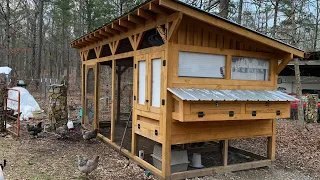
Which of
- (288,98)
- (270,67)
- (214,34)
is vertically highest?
(214,34)

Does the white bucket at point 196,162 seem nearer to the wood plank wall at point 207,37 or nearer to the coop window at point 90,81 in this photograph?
the wood plank wall at point 207,37

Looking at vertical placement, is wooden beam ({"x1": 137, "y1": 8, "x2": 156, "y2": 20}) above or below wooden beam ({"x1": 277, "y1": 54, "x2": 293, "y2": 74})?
above

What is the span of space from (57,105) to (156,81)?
4417 millimetres

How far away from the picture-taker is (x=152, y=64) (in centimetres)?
468

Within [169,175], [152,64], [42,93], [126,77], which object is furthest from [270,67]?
[42,93]

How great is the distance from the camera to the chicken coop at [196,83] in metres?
4.14

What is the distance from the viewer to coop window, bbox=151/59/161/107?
14.7 ft

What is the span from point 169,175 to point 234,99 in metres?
1.53

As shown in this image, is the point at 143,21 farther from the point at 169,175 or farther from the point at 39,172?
the point at 39,172

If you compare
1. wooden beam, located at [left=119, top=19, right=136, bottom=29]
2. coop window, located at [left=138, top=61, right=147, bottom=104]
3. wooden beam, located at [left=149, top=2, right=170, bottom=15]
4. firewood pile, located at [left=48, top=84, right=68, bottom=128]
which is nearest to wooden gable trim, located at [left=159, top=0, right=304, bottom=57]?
wooden beam, located at [left=149, top=2, right=170, bottom=15]

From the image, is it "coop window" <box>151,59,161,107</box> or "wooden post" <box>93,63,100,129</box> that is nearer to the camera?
"coop window" <box>151,59,161,107</box>

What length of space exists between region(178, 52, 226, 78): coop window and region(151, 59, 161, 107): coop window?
1.22 feet

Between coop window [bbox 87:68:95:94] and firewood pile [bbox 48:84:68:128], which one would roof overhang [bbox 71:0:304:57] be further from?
Result: firewood pile [bbox 48:84:68:128]

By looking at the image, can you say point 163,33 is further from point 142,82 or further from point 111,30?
point 111,30
